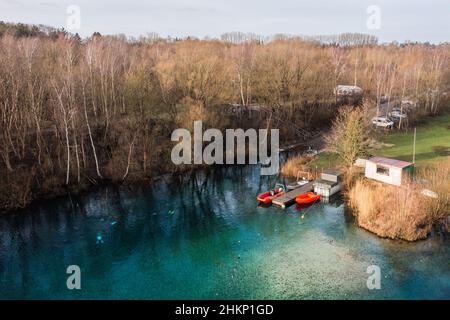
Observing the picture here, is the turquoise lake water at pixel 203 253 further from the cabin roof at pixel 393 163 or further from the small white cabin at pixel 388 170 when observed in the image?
the cabin roof at pixel 393 163

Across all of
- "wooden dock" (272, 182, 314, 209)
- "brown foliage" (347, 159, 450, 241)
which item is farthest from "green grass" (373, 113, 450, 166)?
"wooden dock" (272, 182, 314, 209)

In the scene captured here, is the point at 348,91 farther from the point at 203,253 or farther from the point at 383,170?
the point at 203,253

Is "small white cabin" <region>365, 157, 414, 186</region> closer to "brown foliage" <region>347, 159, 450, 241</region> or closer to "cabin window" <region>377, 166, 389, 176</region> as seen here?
"cabin window" <region>377, 166, 389, 176</region>

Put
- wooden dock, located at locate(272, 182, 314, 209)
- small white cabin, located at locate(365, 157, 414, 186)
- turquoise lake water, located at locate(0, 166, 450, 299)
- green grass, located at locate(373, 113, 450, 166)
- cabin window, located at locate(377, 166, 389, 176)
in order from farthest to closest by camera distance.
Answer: green grass, located at locate(373, 113, 450, 166) → cabin window, located at locate(377, 166, 389, 176) → wooden dock, located at locate(272, 182, 314, 209) → small white cabin, located at locate(365, 157, 414, 186) → turquoise lake water, located at locate(0, 166, 450, 299)

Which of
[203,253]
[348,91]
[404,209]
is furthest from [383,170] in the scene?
[348,91]

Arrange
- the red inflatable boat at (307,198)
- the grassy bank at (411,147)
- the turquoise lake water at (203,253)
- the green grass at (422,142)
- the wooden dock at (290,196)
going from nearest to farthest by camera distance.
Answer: the turquoise lake water at (203,253) < the wooden dock at (290,196) < the red inflatable boat at (307,198) < the grassy bank at (411,147) < the green grass at (422,142)

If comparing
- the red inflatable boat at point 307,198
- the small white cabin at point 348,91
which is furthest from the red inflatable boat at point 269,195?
the small white cabin at point 348,91
